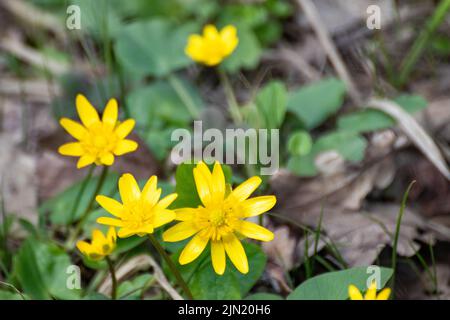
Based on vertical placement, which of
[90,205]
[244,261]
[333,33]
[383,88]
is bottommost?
[244,261]

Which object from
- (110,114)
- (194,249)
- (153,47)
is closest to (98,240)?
(194,249)

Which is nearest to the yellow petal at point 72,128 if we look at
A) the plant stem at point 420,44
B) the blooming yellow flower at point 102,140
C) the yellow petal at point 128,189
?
the blooming yellow flower at point 102,140

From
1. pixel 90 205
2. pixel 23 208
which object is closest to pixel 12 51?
pixel 23 208

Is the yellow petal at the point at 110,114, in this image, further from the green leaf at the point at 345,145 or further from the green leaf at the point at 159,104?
the green leaf at the point at 345,145

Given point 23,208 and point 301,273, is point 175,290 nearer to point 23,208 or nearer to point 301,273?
point 301,273

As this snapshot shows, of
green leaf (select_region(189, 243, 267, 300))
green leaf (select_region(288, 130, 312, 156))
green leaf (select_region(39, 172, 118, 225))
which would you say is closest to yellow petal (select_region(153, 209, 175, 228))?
green leaf (select_region(189, 243, 267, 300))

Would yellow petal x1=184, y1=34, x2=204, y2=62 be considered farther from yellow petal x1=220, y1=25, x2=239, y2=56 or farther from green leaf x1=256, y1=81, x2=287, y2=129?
green leaf x1=256, y1=81, x2=287, y2=129
